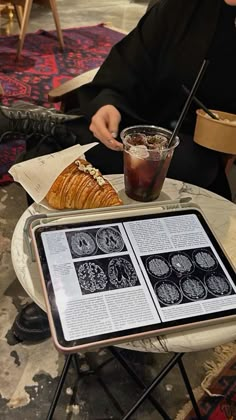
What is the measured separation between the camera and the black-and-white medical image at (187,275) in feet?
2.16

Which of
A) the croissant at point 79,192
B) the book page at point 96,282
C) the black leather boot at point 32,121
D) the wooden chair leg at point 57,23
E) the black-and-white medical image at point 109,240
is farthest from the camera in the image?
the wooden chair leg at point 57,23

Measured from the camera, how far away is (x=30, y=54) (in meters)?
2.93

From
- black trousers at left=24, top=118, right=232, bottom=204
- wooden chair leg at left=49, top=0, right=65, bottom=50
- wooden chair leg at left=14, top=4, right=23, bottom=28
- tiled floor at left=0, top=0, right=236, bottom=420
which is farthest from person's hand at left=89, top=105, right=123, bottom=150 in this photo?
wooden chair leg at left=14, top=4, right=23, bottom=28

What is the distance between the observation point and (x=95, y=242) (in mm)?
712

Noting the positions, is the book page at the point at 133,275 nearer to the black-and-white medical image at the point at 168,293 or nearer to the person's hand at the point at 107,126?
the black-and-white medical image at the point at 168,293

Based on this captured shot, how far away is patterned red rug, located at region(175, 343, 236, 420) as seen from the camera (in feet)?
3.49

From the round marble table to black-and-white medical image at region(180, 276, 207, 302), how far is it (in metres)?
0.05

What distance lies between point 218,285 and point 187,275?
49mm

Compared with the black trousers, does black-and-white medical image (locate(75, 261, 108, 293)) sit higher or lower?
higher

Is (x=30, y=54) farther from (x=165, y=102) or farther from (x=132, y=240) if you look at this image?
(x=132, y=240)

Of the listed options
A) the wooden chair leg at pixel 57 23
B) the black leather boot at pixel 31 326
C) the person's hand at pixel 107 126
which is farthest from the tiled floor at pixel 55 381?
the wooden chair leg at pixel 57 23

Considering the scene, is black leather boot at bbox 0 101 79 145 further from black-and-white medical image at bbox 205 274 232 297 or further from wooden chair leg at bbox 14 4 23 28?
wooden chair leg at bbox 14 4 23 28

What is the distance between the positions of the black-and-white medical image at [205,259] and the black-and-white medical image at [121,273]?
112mm

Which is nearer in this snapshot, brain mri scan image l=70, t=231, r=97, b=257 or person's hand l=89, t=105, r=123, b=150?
brain mri scan image l=70, t=231, r=97, b=257
